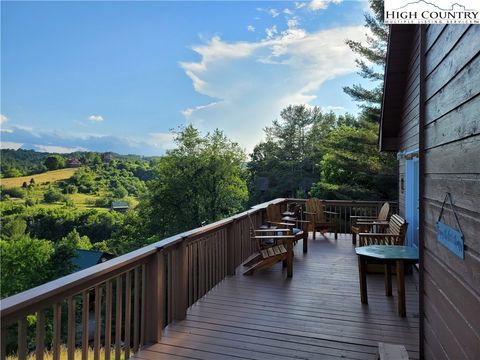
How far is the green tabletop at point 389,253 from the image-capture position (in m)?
3.44

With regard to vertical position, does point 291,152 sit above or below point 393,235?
above

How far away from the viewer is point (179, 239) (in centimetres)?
319

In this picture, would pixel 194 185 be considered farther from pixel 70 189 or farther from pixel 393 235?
pixel 393 235

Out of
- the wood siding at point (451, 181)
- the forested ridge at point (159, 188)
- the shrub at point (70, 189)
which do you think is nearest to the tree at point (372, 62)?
the forested ridge at point (159, 188)

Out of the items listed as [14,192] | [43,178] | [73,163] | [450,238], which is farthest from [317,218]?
[14,192]

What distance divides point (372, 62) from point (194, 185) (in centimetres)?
1513

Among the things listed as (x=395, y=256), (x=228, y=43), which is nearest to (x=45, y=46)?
(x=228, y=43)

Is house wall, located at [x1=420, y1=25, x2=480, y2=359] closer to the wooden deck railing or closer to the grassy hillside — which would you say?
the wooden deck railing

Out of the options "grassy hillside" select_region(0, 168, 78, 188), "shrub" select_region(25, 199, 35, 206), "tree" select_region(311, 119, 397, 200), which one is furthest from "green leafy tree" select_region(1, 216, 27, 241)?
"tree" select_region(311, 119, 397, 200)

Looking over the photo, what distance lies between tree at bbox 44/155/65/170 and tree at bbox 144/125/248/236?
20.9 feet

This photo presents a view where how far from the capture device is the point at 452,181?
Answer: 1889 millimetres

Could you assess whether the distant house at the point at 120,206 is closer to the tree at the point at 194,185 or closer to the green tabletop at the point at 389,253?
the tree at the point at 194,185

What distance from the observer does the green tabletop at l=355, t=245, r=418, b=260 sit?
11.3 feet

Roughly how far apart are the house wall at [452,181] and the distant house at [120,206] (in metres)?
30.3
